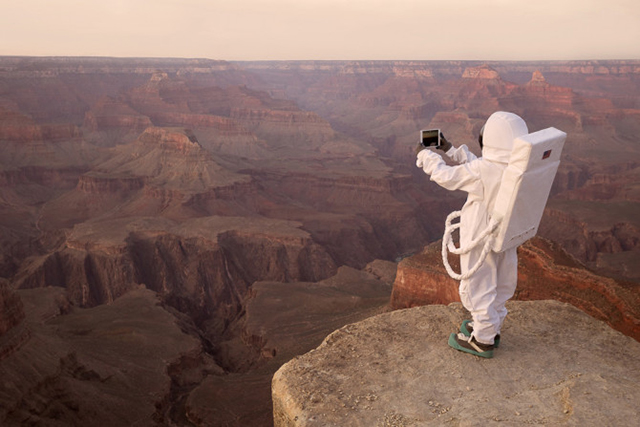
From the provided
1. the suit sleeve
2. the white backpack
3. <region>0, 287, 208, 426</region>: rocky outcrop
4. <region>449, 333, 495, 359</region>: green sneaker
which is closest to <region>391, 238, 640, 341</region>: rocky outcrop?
<region>0, 287, 208, 426</region>: rocky outcrop

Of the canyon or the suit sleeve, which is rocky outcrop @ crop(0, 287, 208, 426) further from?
the suit sleeve

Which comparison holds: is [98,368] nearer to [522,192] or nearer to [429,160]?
[429,160]

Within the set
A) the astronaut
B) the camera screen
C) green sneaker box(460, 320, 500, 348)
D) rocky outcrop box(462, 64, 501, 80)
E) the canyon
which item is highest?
the camera screen

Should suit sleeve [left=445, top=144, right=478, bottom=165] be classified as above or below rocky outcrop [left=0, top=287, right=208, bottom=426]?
above

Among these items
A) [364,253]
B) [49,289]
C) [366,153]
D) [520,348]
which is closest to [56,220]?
[49,289]

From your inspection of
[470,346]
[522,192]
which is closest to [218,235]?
[470,346]

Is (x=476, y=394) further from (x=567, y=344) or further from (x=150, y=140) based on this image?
(x=150, y=140)
